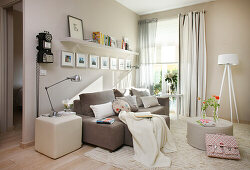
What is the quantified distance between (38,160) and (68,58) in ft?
5.98

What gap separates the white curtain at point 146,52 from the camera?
5.47 metres

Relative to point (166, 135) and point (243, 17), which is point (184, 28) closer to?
point (243, 17)

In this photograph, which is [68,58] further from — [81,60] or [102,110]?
[102,110]

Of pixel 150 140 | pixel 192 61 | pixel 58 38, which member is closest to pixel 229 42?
pixel 192 61

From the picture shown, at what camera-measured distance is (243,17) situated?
169 inches

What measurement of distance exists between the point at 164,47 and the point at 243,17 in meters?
2.03

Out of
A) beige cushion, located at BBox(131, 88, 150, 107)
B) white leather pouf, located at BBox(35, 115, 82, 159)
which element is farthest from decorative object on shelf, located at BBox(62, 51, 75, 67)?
beige cushion, located at BBox(131, 88, 150, 107)

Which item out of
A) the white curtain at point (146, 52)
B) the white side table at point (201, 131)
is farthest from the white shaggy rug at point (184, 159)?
the white curtain at point (146, 52)

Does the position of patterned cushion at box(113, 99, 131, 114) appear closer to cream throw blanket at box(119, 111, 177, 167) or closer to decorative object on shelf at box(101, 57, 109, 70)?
cream throw blanket at box(119, 111, 177, 167)

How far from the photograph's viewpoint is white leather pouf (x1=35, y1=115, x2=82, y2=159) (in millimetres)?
2406

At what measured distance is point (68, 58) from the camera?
3.41 metres

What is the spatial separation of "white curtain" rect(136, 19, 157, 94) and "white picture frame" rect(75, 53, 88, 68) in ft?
7.49

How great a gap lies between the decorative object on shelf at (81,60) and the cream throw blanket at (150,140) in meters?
1.46

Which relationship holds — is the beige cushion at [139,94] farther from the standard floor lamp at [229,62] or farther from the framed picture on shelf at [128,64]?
the standard floor lamp at [229,62]
